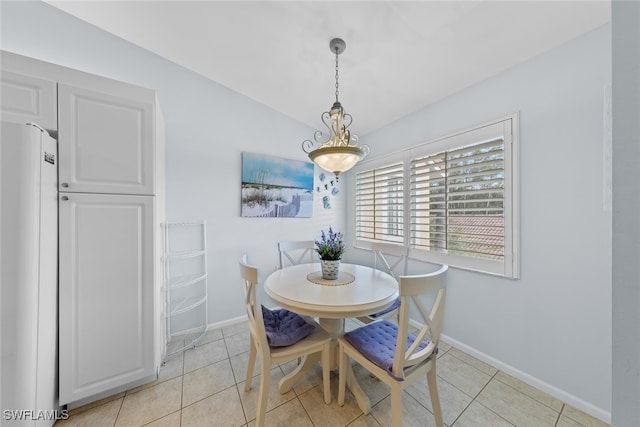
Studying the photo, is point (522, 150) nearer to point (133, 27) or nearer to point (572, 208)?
point (572, 208)

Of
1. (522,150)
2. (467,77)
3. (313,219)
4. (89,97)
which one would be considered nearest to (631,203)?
(522,150)

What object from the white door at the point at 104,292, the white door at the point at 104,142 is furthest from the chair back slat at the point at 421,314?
the white door at the point at 104,142

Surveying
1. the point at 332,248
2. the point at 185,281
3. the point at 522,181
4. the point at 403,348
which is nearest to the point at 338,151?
the point at 332,248

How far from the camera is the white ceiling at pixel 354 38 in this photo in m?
1.40

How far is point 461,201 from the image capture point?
2.02m

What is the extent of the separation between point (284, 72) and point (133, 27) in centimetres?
125

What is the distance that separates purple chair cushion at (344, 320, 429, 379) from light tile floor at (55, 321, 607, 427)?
46 centimetres

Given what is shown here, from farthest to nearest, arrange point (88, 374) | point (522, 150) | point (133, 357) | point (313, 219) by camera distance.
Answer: point (313, 219), point (522, 150), point (133, 357), point (88, 374)

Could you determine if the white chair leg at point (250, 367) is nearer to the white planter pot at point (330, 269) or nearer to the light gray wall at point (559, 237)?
the white planter pot at point (330, 269)

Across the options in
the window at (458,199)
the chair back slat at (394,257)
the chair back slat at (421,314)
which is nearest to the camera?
A: the chair back slat at (421,314)

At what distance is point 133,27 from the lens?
1.86 metres

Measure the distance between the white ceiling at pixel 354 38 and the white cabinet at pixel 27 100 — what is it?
0.89 metres

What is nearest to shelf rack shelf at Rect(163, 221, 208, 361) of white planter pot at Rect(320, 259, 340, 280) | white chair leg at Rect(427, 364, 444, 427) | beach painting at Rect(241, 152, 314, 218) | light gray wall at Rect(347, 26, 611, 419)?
beach painting at Rect(241, 152, 314, 218)

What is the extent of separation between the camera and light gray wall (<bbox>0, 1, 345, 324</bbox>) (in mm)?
1811
